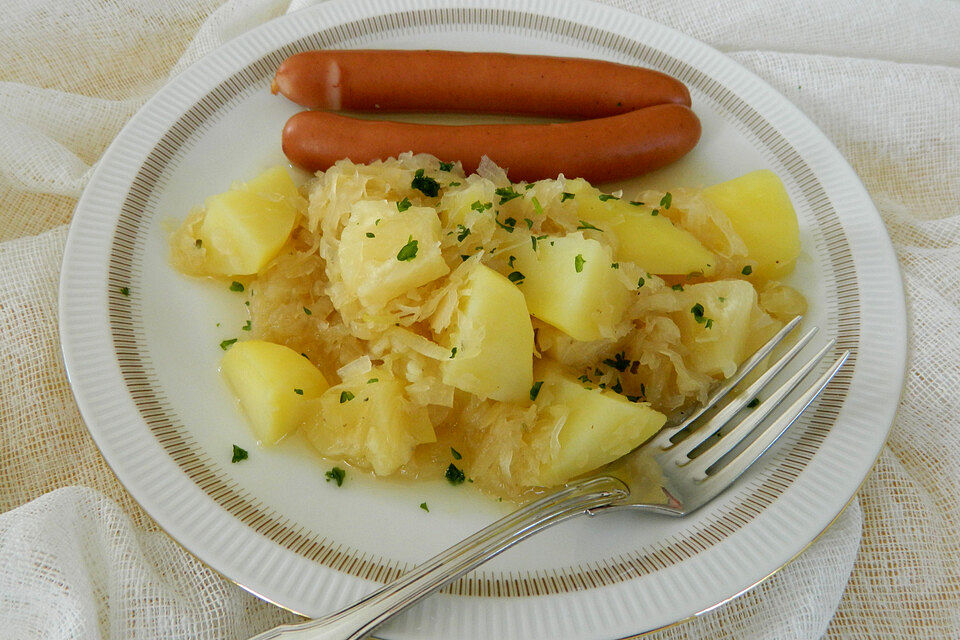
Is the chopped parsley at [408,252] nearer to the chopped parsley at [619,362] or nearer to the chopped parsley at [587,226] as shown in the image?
the chopped parsley at [587,226]

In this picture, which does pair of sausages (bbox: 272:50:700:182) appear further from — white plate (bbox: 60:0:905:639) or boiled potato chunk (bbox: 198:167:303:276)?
boiled potato chunk (bbox: 198:167:303:276)

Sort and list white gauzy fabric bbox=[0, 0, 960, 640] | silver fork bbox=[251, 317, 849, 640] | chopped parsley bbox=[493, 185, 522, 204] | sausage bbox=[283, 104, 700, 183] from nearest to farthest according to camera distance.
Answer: silver fork bbox=[251, 317, 849, 640], white gauzy fabric bbox=[0, 0, 960, 640], chopped parsley bbox=[493, 185, 522, 204], sausage bbox=[283, 104, 700, 183]

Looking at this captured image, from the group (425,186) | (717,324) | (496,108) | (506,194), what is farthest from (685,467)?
(496,108)

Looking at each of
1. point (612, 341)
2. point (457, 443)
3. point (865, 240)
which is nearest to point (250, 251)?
point (457, 443)

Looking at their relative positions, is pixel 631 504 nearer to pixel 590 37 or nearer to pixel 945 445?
pixel 945 445

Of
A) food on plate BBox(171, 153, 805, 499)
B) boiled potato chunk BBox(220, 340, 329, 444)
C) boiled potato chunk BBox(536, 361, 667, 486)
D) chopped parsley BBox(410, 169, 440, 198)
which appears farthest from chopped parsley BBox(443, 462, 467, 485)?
chopped parsley BBox(410, 169, 440, 198)

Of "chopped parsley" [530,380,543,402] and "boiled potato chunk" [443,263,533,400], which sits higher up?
"boiled potato chunk" [443,263,533,400]

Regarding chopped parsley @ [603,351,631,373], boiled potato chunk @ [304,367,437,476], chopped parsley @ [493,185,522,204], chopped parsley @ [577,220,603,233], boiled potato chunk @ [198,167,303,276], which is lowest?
boiled potato chunk @ [304,367,437,476]

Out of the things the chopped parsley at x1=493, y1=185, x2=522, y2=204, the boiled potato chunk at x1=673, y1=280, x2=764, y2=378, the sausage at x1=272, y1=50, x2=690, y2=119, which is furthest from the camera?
the sausage at x1=272, y1=50, x2=690, y2=119

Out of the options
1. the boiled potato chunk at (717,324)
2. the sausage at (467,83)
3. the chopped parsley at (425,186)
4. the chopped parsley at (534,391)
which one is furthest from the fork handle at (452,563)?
the sausage at (467,83)
